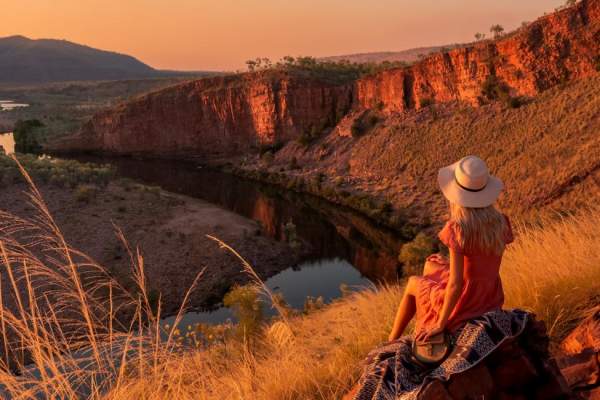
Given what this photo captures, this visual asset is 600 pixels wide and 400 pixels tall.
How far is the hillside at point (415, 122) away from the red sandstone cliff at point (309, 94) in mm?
120

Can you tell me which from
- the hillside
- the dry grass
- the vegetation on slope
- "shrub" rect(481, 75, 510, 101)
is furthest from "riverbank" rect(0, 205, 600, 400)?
"shrub" rect(481, 75, 510, 101)

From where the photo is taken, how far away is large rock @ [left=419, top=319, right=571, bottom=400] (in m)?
2.76

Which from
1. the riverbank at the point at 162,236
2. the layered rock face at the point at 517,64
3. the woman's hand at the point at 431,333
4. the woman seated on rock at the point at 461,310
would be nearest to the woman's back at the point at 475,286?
the woman seated on rock at the point at 461,310

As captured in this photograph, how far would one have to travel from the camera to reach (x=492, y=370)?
115 inches

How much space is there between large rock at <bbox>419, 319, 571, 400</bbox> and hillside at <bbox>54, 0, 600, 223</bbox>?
2144 cm

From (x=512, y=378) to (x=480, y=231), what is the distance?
0.97m

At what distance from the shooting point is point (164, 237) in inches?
1030

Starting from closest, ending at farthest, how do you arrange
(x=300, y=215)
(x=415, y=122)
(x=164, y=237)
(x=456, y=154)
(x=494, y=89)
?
(x=164, y=237)
(x=456, y=154)
(x=300, y=215)
(x=494, y=89)
(x=415, y=122)

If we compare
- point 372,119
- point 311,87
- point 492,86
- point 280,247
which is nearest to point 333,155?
point 372,119

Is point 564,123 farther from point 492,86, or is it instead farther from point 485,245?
point 485,245

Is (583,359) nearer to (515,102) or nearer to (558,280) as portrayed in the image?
(558,280)

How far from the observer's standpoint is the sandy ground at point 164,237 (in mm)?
21750

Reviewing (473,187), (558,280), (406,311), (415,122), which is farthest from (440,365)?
(415,122)

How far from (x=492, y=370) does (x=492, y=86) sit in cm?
3792
